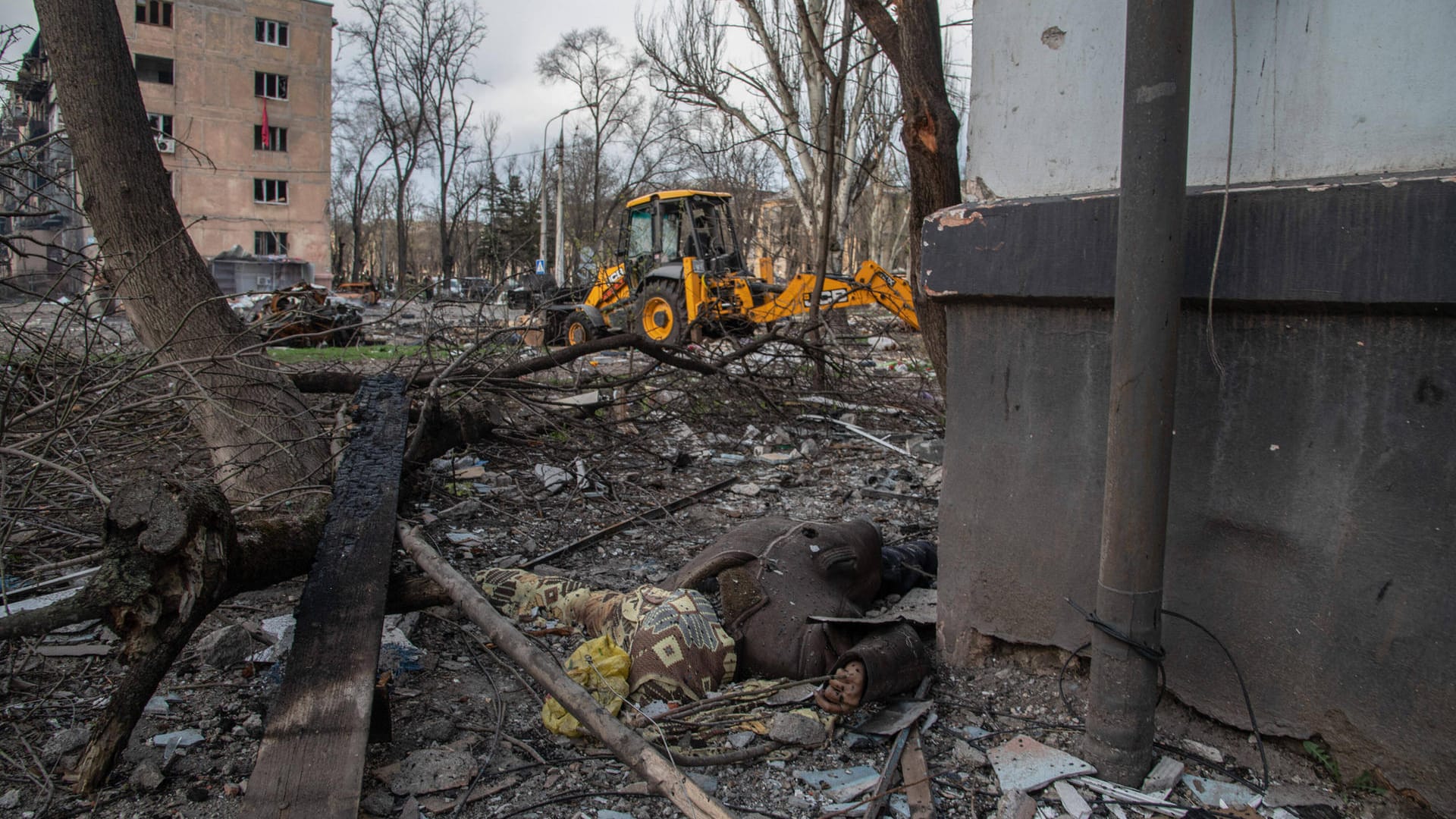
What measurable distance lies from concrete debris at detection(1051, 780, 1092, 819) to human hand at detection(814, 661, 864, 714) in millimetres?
516

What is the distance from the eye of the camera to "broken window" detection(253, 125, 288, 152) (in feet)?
114

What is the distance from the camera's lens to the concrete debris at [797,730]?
7.36 feet

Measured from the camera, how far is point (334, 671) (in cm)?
216

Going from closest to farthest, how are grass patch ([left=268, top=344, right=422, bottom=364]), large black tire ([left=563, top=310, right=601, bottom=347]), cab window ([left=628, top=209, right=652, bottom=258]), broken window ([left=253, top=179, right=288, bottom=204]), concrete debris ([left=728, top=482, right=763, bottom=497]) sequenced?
concrete debris ([left=728, top=482, right=763, bottom=497]) → grass patch ([left=268, top=344, right=422, bottom=364]) → large black tire ([left=563, top=310, right=601, bottom=347]) → cab window ([left=628, top=209, right=652, bottom=258]) → broken window ([left=253, top=179, right=288, bottom=204])

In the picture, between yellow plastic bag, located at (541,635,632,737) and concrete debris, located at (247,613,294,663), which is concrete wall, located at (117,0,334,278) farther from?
yellow plastic bag, located at (541,635,632,737)

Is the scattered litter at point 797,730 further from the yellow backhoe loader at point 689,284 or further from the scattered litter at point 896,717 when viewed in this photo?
the yellow backhoe loader at point 689,284

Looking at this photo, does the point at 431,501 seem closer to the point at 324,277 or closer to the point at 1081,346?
the point at 1081,346

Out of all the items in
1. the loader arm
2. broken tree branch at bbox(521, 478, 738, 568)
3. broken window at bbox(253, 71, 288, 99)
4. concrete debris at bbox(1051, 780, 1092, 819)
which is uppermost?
broken window at bbox(253, 71, 288, 99)

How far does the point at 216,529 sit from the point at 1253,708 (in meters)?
2.72

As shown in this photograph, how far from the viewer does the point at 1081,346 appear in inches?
90.6

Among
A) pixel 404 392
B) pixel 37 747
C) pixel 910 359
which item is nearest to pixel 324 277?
pixel 910 359

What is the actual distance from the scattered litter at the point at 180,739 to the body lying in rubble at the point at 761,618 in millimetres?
1066

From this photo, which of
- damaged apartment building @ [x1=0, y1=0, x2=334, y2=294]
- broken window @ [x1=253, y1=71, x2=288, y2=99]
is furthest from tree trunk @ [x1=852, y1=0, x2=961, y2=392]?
broken window @ [x1=253, y1=71, x2=288, y2=99]

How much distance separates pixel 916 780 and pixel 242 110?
4069cm
